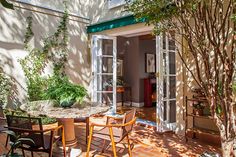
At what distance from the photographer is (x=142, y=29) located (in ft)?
16.1

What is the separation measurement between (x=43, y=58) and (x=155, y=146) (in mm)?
3432

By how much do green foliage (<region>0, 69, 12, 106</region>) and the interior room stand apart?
12.2 feet

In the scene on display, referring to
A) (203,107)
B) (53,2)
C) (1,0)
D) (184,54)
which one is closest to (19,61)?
(53,2)

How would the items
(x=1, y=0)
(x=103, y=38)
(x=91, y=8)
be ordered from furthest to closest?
(x=91, y=8), (x=103, y=38), (x=1, y=0)

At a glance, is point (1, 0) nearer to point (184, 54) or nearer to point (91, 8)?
point (184, 54)

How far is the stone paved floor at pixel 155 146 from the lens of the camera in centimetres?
327

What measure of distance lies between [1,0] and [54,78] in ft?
15.1

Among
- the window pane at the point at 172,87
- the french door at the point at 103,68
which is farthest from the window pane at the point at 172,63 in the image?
the french door at the point at 103,68

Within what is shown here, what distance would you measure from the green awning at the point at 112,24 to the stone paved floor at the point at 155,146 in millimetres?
2370

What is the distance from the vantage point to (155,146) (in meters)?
3.63

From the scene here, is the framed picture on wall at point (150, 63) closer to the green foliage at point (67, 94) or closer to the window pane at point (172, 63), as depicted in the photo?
the window pane at point (172, 63)

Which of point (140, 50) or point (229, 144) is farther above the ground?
point (140, 50)

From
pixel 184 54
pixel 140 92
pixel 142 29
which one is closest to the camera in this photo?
pixel 184 54

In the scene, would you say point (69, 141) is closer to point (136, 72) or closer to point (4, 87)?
point (4, 87)
